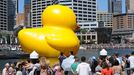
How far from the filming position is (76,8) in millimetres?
178375

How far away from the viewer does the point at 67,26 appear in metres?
19.8

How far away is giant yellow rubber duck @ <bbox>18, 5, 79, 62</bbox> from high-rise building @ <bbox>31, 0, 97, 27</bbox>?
15205 cm

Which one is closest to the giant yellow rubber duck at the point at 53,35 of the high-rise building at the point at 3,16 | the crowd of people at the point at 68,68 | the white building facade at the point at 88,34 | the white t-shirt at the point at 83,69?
the crowd of people at the point at 68,68

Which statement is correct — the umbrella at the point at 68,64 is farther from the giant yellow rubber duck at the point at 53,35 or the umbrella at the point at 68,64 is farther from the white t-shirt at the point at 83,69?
the giant yellow rubber duck at the point at 53,35

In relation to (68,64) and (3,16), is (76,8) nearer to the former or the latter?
(3,16)

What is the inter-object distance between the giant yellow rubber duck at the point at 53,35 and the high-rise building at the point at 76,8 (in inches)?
5986

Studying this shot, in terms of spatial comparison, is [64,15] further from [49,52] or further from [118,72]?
[118,72]

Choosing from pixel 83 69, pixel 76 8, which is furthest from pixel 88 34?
pixel 83 69

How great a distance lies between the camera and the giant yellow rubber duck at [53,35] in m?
19.0

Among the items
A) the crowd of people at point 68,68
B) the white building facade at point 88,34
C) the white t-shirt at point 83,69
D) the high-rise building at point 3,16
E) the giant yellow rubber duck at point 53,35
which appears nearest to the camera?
the crowd of people at point 68,68

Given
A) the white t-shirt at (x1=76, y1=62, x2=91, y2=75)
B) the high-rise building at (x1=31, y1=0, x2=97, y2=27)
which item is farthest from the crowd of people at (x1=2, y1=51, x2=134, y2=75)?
the high-rise building at (x1=31, y1=0, x2=97, y2=27)

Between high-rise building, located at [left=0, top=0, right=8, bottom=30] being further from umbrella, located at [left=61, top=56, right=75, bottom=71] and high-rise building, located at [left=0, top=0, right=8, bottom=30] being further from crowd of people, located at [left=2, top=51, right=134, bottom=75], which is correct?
crowd of people, located at [left=2, top=51, right=134, bottom=75]

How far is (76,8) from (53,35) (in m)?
160

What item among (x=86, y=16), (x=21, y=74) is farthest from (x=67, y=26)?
(x=86, y=16)
